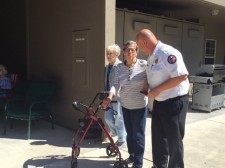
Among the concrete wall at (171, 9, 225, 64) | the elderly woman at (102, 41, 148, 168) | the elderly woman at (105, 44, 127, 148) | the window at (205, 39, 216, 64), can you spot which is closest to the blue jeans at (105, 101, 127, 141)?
the elderly woman at (105, 44, 127, 148)

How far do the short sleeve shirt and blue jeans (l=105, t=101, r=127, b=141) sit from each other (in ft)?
4.00

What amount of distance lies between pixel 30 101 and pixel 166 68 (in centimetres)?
347

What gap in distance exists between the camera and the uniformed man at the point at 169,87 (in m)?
2.99

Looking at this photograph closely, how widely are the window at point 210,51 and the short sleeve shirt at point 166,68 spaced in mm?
7783

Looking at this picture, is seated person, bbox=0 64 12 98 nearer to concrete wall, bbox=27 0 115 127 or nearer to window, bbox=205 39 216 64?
concrete wall, bbox=27 0 115 127

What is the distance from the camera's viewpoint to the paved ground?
4012 millimetres

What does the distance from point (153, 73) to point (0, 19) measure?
18.7 feet

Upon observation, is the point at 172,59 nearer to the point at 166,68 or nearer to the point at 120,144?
the point at 166,68

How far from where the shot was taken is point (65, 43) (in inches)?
217

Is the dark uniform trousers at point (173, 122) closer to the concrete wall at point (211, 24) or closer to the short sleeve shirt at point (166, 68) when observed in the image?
the short sleeve shirt at point (166, 68)

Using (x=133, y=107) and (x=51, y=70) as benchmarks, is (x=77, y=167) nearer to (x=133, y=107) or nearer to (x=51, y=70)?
(x=133, y=107)

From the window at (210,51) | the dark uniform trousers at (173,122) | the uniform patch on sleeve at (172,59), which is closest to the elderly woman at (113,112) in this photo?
the dark uniform trousers at (173,122)

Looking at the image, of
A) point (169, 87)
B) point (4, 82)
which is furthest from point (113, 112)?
point (4, 82)

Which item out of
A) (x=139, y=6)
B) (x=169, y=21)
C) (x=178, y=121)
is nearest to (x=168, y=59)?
(x=178, y=121)
